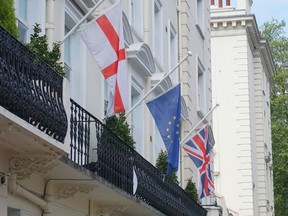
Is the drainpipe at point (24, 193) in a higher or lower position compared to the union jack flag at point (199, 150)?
lower

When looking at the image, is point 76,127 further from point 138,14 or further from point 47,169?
point 138,14

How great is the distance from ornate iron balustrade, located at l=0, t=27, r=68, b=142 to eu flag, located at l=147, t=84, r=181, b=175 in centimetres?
735

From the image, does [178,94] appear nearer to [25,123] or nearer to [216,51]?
[25,123]

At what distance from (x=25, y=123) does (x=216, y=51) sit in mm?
37703

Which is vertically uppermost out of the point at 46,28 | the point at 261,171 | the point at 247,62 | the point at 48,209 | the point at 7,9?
the point at 247,62

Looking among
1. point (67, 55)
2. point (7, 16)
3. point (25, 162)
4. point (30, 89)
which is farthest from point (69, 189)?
point (7, 16)

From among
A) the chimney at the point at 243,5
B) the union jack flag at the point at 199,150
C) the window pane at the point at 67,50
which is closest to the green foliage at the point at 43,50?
the window pane at the point at 67,50

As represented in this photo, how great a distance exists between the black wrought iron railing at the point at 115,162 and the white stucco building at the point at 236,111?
81.4 ft

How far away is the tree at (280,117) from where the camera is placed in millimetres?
60500

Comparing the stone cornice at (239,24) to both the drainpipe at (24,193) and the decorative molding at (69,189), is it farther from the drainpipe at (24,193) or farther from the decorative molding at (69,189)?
the drainpipe at (24,193)

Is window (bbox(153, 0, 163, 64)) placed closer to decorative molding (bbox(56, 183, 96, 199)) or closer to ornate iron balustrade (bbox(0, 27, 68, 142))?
decorative molding (bbox(56, 183, 96, 199))

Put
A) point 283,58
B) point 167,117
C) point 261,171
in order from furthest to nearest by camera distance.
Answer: point 283,58 → point 261,171 → point 167,117

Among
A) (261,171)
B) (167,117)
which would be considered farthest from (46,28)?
(261,171)

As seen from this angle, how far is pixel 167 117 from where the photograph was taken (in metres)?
21.8
